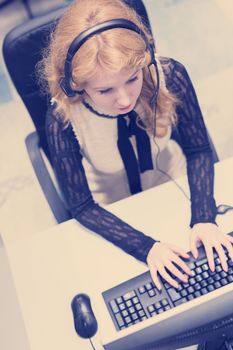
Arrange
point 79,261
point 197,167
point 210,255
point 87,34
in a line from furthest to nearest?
1. point 197,167
2. point 79,261
3. point 210,255
4. point 87,34

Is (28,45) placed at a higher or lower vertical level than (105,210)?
higher

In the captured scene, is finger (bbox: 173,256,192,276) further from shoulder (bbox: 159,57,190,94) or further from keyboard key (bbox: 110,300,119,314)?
shoulder (bbox: 159,57,190,94)

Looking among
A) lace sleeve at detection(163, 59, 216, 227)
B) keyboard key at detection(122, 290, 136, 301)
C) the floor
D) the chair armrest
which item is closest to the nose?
lace sleeve at detection(163, 59, 216, 227)

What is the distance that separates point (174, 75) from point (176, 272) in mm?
565

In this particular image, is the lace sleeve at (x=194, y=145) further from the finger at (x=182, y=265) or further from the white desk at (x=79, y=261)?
the finger at (x=182, y=265)

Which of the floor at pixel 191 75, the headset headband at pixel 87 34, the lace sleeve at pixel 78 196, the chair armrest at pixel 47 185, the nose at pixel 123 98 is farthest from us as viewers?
the floor at pixel 191 75

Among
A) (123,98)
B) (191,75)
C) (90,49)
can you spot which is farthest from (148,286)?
(191,75)

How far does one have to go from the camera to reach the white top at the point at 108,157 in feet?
4.04

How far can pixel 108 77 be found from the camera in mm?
1025

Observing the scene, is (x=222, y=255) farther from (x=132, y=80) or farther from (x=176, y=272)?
(x=132, y=80)

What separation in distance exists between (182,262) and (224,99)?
1467mm

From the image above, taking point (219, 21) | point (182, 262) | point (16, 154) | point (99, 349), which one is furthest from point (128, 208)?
point (219, 21)

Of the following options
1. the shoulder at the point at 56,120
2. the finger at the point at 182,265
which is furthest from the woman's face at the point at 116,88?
the finger at the point at 182,265

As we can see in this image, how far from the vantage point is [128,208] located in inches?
50.0
